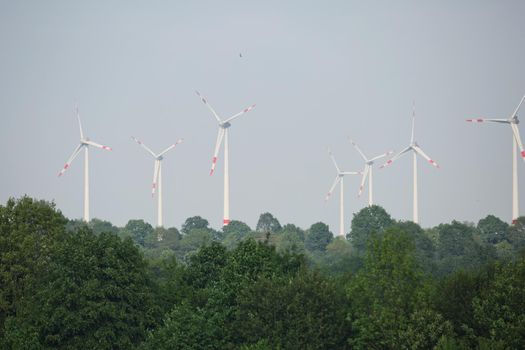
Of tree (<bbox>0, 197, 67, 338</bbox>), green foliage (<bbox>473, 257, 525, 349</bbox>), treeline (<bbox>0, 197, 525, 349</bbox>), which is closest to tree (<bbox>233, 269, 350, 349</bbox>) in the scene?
treeline (<bbox>0, 197, 525, 349</bbox>)

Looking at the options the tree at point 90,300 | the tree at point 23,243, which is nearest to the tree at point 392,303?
the tree at point 90,300

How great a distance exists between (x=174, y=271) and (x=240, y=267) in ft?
48.3

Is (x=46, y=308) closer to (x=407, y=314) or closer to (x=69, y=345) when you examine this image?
(x=69, y=345)

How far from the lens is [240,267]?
104938 mm

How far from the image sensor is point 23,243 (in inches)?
4257

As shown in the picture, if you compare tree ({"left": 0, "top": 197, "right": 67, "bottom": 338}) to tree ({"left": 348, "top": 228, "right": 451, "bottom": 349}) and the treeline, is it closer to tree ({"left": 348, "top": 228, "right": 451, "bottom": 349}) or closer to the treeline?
the treeline

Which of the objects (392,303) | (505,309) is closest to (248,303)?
(392,303)

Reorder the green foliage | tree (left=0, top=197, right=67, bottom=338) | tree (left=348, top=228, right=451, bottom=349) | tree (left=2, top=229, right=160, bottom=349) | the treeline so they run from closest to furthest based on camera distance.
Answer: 1. the green foliage
2. tree (left=348, top=228, right=451, bottom=349)
3. the treeline
4. tree (left=2, top=229, right=160, bottom=349)
5. tree (left=0, top=197, right=67, bottom=338)

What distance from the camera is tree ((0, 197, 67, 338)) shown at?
10631 centimetres

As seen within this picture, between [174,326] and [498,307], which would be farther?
[174,326]

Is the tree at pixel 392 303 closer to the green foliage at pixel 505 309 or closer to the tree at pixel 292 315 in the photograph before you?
the tree at pixel 292 315

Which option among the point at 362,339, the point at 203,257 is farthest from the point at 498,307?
the point at 203,257

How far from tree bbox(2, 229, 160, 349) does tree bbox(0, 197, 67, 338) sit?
2.18 metres

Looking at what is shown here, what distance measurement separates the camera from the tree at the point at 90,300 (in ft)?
318
